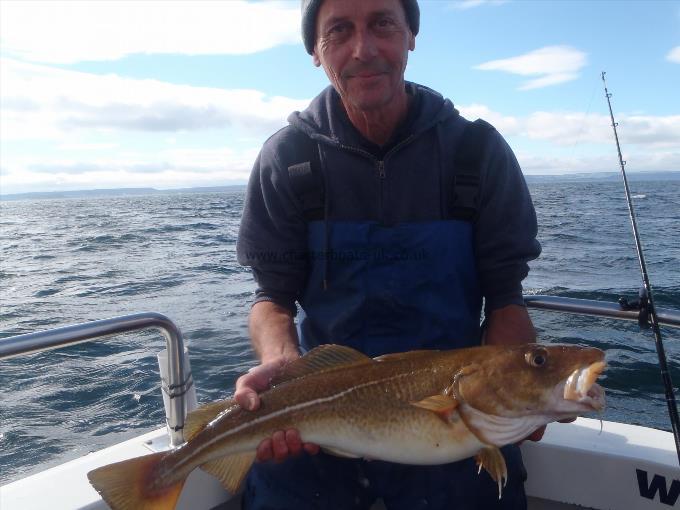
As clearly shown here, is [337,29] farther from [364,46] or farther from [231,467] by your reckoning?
[231,467]

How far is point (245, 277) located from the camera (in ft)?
56.7

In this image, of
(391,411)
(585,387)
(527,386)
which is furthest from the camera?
(391,411)

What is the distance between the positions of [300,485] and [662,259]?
17975 millimetres

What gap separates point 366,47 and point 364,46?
0.04 feet

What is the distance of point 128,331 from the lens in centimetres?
302

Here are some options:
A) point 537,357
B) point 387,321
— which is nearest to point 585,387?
point 537,357

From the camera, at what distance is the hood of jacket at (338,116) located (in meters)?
3.35

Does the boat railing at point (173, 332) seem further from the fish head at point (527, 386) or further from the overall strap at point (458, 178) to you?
the fish head at point (527, 386)

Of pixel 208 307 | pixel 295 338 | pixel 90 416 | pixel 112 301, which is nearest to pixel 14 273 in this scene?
pixel 112 301

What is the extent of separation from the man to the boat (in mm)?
447

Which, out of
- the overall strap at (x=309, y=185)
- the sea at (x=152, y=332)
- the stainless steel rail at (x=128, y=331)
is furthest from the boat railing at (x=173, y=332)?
the sea at (x=152, y=332)

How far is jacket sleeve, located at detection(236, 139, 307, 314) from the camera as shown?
347 cm

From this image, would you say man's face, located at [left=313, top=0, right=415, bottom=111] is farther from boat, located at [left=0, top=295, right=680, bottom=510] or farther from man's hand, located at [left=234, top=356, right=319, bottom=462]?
man's hand, located at [left=234, top=356, right=319, bottom=462]

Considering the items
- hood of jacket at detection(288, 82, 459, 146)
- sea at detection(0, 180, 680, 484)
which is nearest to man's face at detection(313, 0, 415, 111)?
hood of jacket at detection(288, 82, 459, 146)
